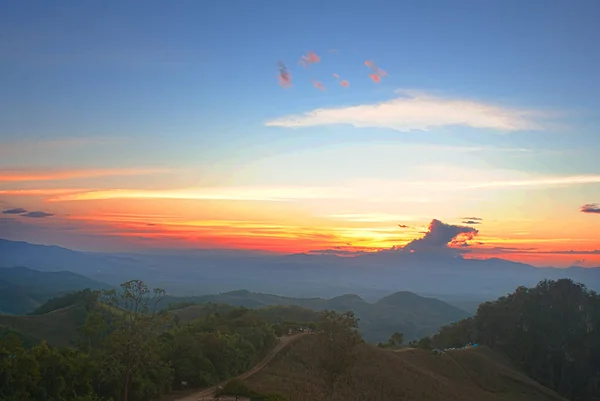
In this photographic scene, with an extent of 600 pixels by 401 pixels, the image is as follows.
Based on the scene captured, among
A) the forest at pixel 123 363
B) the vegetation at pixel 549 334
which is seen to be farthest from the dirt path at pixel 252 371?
the vegetation at pixel 549 334

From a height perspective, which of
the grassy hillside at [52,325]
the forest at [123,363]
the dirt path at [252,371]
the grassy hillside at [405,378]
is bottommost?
the grassy hillside at [52,325]

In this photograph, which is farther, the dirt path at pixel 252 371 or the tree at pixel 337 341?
the dirt path at pixel 252 371

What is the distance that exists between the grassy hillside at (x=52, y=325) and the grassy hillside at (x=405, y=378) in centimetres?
4636

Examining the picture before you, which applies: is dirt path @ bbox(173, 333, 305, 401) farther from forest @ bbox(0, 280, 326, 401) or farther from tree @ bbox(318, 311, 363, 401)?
tree @ bbox(318, 311, 363, 401)

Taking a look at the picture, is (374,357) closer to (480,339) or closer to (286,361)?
(286,361)

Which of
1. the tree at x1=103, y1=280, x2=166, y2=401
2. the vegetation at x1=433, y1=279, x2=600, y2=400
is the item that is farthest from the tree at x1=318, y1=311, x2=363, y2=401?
the vegetation at x1=433, y1=279, x2=600, y2=400

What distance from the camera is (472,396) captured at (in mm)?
49438

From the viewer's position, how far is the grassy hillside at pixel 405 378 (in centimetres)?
3866

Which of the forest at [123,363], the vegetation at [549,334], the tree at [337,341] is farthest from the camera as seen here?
the vegetation at [549,334]

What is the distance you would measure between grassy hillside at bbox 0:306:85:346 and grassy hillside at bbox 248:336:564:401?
46.4 m

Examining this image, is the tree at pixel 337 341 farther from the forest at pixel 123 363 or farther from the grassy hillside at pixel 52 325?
the grassy hillside at pixel 52 325

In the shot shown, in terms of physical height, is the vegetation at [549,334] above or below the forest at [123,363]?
below

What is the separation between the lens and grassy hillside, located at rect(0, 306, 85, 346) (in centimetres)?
7675

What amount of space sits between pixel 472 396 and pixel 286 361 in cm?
1971
